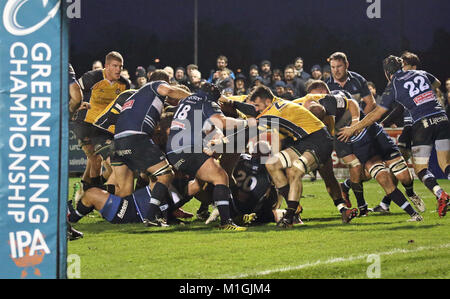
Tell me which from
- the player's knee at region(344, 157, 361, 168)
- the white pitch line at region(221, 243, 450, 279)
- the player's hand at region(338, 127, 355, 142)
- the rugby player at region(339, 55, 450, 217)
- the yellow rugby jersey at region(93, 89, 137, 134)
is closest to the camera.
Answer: the white pitch line at region(221, 243, 450, 279)

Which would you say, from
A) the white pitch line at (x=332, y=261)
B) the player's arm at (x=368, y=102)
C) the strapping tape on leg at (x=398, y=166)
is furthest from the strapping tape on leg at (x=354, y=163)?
the white pitch line at (x=332, y=261)

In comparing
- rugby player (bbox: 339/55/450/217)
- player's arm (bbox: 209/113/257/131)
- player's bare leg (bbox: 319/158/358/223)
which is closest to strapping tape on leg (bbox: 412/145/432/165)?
rugby player (bbox: 339/55/450/217)

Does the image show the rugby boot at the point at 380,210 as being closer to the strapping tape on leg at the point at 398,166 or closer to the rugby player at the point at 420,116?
the rugby player at the point at 420,116

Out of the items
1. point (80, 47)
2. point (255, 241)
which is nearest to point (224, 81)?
point (255, 241)

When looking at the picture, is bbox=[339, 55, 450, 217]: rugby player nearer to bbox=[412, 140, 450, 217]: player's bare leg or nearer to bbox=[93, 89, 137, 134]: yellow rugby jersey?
bbox=[412, 140, 450, 217]: player's bare leg

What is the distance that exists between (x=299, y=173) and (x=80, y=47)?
1242 inches

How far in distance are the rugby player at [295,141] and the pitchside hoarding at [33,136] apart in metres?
4.86

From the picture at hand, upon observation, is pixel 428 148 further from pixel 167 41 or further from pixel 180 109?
pixel 167 41

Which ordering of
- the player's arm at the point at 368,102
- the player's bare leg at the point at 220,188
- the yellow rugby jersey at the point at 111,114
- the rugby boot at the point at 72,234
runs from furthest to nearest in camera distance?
the player's arm at the point at 368,102 < the yellow rugby jersey at the point at 111,114 < the player's bare leg at the point at 220,188 < the rugby boot at the point at 72,234

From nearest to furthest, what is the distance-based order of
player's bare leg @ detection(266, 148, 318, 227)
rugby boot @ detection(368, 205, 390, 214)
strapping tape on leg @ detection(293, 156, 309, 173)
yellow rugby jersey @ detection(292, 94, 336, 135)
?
player's bare leg @ detection(266, 148, 318, 227) → strapping tape on leg @ detection(293, 156, 309, 173) → yellow rugby jersey @ detection(292, 94, 336, 135) → rugby boot @ detection(368, 205, 390, 214)

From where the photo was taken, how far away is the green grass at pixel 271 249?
267 inches

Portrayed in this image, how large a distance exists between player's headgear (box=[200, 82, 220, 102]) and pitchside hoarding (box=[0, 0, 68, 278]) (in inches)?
179

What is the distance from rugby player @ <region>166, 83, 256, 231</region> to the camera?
Result: 9.68 meters
